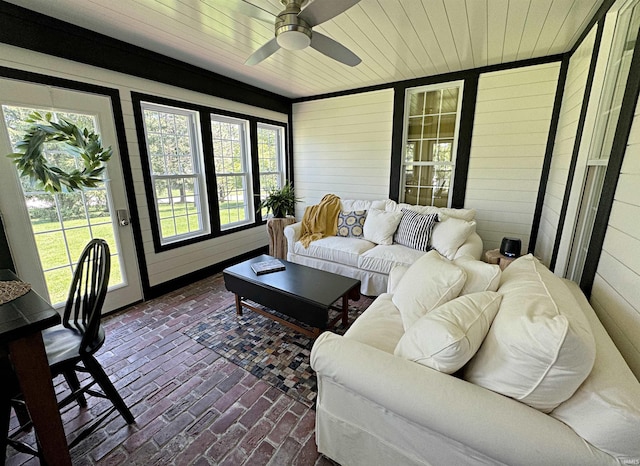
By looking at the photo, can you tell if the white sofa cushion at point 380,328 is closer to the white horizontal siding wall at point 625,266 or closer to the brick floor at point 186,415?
the brick floor at point 186,415

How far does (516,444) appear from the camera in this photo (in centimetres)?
84

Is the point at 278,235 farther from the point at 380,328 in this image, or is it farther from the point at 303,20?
the point at 303,20

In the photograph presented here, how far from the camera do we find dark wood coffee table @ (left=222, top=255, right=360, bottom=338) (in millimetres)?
2074

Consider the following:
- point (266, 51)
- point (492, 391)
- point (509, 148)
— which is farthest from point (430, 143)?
point (492, 391)

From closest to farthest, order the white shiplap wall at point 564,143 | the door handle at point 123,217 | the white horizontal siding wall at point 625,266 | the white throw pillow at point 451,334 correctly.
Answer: the white throw pillow at point 451,334, the white horizontal siding wall at point 625,266, the white shiplap wall at point 564,143, the door handle at point 123,217

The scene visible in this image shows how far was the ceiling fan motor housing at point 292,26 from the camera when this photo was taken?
65.0 inches

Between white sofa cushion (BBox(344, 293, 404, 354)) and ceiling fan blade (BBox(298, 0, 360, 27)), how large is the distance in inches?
70.3

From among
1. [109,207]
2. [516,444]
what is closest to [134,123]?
[109,207]

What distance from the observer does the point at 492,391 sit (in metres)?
0.97

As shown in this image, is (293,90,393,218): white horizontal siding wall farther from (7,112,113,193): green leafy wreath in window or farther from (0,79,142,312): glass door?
(7,112,113,193): green leafy wreath in window

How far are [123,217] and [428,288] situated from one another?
2.90 metres

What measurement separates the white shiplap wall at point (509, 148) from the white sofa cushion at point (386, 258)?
1.23m

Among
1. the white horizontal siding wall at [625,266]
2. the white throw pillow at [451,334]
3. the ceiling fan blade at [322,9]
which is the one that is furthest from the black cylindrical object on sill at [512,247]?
the ceiling fan blade at [322,9]

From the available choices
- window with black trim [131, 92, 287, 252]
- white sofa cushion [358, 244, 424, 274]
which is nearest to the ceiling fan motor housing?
window with black trim [131, 92, 287, 252]
